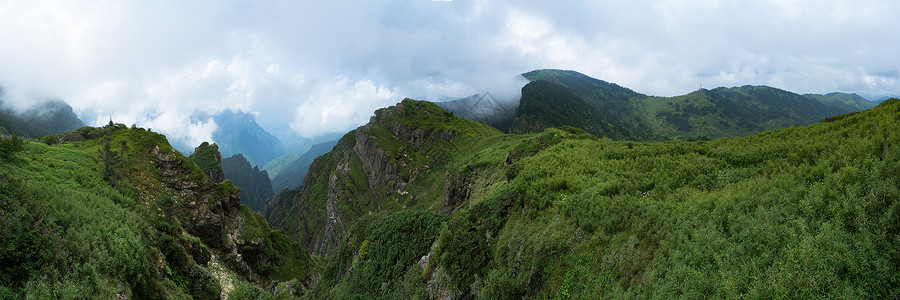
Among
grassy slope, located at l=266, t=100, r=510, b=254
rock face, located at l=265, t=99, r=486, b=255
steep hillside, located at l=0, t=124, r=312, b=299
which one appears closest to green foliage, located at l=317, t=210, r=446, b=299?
steep hillside, located at l=0, t=124, r=312, b=299

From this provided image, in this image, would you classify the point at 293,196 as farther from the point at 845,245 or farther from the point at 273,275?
the point at 845,245

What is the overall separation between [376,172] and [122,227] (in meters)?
108

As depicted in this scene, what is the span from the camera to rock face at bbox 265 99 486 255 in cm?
12088

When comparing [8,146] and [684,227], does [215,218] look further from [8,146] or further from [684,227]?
[684,227]

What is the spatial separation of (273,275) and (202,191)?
59.9 ft

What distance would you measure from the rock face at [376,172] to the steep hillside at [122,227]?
61150mm

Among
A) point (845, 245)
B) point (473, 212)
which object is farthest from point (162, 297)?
point (845, 245)

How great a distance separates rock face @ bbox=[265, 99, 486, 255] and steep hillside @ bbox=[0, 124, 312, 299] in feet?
201

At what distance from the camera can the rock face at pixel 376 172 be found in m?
121

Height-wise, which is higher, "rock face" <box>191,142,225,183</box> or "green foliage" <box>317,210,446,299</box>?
"rock face" <box>191,142,225,183</box>

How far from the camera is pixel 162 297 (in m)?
21.6

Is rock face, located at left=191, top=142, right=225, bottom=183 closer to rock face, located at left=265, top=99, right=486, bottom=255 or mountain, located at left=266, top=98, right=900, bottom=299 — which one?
rock face, located at left=265, top=99, right=486, bottom=255

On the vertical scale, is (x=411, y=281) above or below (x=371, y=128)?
below

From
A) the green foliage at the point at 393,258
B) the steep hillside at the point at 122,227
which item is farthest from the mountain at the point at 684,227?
the steep hillside at the point at 122,227
